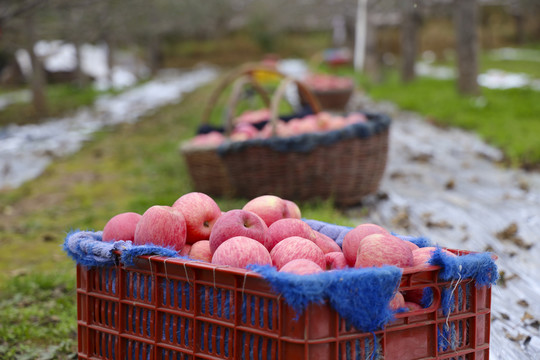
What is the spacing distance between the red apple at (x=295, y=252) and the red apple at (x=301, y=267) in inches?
4.4

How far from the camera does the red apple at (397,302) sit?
5.63 ft

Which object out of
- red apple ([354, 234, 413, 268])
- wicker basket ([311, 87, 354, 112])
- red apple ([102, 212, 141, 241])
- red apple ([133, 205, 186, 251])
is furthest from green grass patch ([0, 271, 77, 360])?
wicker basket ([311, 87, 354, 112])

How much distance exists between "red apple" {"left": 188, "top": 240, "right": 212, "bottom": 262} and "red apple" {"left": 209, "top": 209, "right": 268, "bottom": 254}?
0.17 feet

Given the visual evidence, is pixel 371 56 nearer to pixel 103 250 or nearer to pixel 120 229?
pixel 120 229

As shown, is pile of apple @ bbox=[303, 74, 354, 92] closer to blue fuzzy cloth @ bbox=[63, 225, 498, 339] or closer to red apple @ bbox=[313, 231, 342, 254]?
red apple @ bbox=[313, 231, 342, 254]

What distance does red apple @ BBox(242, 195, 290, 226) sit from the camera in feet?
7.57

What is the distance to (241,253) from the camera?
1852 mm

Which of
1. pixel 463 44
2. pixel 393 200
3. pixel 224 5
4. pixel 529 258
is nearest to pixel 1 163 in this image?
pixel 393 200

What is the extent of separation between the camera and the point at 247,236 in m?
2.02

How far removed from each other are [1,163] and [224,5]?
37895mm

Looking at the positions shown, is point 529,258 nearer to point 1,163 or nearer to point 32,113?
point 1,163

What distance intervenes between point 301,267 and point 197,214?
60 cm

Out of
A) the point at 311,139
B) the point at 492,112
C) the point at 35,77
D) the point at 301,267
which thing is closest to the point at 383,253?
the point at 301,267

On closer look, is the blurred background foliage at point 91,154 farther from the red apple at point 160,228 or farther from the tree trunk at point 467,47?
the red apple at point 160,228
